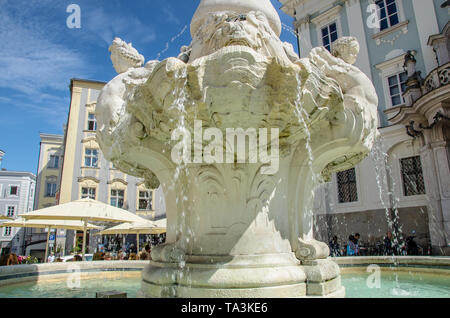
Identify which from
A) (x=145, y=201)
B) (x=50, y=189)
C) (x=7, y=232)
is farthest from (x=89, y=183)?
(x=7, y=232)

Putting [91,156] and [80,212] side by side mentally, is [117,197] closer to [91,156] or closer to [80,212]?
[91,156]

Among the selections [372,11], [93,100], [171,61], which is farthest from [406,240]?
[93,100]

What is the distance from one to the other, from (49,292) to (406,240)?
13.6 metres

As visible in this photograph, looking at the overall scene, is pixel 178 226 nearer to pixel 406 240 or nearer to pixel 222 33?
pixel 222 33

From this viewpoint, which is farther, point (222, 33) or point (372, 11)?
point (372, 11)

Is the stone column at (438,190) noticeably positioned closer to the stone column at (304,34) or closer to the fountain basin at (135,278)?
the fountain basin at (135,278)

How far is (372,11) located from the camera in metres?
17.3

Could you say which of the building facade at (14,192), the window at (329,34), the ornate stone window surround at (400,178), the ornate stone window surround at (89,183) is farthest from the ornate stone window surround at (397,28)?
the building facade at (14,192)

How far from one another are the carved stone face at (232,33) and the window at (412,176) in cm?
1330

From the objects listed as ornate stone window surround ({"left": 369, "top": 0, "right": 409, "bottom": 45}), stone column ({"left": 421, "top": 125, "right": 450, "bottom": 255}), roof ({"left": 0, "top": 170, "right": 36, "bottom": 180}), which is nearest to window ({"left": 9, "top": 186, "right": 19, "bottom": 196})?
roof ({"left": 0, "top": 170, "right": 36, "bottom": 180})

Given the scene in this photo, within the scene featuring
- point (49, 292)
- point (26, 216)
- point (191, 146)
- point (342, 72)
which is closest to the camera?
point (191, 146)

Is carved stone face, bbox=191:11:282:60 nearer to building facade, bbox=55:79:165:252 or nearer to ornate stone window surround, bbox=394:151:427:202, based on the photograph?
ornate stone window surround, bbox=394:151:427:202

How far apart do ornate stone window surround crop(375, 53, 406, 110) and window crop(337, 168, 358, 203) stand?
3779 millimetres

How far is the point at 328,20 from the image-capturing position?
19.0 metres
